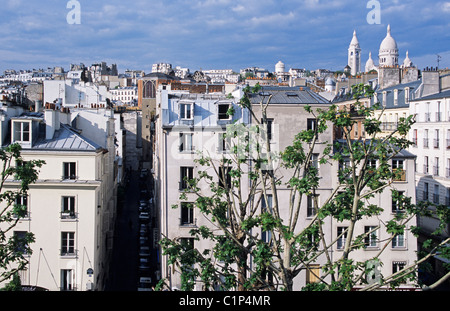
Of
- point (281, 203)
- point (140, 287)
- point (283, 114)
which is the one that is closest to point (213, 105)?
point (283, 114)

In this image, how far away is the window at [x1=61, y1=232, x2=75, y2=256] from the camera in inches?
1000

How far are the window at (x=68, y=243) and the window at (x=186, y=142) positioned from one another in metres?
7.27

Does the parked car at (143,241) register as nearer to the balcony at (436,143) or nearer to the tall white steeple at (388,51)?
the balcony at (436,143)

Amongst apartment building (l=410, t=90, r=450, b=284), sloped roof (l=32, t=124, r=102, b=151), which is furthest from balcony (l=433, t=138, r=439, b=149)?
sloped roof (l=32, t=124, r=102, b=151)

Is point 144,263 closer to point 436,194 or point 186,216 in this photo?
point 186,216

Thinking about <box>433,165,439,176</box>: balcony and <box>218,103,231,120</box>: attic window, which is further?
<box>433,165,439,176</box>: balcony

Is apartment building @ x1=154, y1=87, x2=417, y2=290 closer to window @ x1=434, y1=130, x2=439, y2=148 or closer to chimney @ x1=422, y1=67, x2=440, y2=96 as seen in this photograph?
window @ x1=434, y1=130, x2=439, y2=148

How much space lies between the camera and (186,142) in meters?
27.2

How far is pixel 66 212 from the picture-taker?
2481 centimetres

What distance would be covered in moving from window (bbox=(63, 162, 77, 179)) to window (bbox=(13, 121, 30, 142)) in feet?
8.42

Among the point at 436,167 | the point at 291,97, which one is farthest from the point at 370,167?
the point at 436,167

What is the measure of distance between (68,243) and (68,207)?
183 centimetres

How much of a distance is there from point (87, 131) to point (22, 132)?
790 cm
